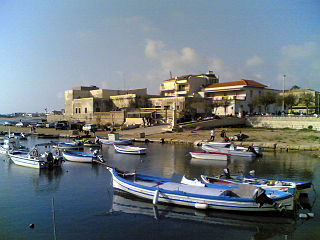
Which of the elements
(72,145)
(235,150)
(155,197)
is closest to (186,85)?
(72,145)

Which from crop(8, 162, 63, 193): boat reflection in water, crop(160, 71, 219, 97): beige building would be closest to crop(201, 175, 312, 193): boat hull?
crop(8, 162, 63, 193): boat reflection in water

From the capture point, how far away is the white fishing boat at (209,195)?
42.1 feet

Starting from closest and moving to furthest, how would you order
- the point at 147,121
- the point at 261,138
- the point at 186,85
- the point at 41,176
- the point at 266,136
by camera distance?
the point at 41,176, the point at 261,138, the point at 266,136, the point at 147,121, the point at 186,85

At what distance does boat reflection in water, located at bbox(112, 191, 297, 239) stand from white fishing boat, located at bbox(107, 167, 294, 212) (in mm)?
298

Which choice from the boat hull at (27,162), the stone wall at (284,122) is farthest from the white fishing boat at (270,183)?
the stone wall at (284,122)

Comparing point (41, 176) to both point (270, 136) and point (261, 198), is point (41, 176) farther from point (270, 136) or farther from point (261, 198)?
point (270, 136)

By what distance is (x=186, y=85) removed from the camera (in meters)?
64.3

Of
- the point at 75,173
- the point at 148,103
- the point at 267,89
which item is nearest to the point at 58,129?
the point at 148,103

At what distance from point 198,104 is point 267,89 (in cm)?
1845

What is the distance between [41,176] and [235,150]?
59.7 ft

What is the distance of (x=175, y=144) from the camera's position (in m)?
38.2

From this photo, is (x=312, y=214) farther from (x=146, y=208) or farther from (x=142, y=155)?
(x=142, y=155)

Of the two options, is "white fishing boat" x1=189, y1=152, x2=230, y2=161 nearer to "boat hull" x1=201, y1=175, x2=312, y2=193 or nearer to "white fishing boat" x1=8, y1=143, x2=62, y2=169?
"boat hull" x1=201, y1=175, x2=312, y2=193

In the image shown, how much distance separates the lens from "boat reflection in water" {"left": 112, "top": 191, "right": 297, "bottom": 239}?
38.2 feet
